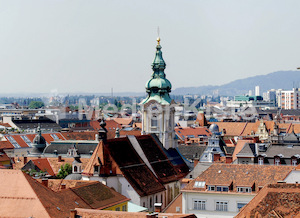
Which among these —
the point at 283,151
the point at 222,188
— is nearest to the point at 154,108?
the point at 283,151

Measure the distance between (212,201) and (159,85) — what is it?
38.1 meters

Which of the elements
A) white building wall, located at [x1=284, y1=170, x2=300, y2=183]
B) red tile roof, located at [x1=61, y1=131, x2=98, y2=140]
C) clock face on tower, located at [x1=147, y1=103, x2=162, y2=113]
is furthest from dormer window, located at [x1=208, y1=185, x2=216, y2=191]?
red tile roof, located at [x1=61, y1=131, x2=98, y2=140]

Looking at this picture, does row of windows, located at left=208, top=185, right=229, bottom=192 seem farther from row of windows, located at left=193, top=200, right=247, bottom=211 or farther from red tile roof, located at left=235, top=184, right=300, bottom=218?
red tile roof, located at left=235, top=184, right=300, bottom=218

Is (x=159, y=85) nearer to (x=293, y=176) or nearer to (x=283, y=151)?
(x=283, y=151)

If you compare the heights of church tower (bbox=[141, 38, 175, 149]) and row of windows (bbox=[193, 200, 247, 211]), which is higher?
church tower (bbox=[141, 38, 175, 149])

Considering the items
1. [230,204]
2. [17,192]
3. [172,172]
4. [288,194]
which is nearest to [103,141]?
[172,172]

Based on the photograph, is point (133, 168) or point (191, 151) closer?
point (133, 168)

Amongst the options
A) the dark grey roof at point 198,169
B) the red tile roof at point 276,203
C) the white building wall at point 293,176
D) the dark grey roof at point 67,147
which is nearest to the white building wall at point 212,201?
the white building wall at point 293,176

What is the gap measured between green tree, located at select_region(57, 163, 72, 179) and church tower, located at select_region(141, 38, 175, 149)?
40.2 ft

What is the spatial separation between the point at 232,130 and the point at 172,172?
87.7 metres

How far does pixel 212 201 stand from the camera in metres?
66.4

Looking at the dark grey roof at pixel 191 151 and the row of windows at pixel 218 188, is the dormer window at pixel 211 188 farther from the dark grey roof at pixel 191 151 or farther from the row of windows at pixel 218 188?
the dark grey roof at pixel 191 151

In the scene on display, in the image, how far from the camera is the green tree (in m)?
96.8

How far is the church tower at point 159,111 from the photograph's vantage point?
101000mm
